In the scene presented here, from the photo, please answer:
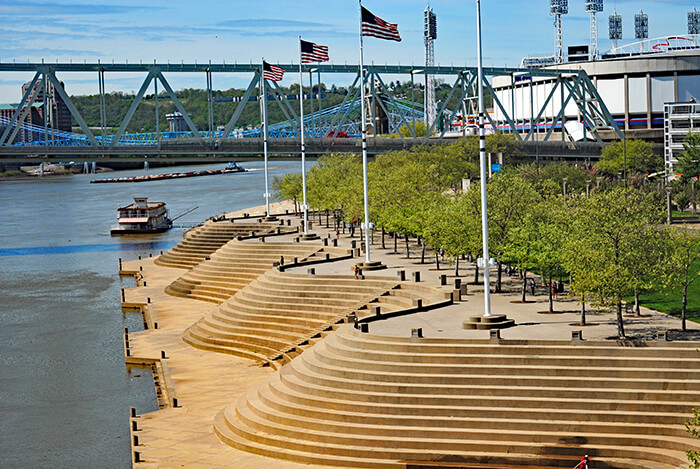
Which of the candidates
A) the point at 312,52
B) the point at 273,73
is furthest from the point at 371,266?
the point at 273,73

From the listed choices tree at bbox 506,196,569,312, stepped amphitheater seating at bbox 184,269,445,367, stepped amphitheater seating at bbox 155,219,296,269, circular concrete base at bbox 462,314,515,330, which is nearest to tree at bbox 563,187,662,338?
tree at bbox 506,196,569,312

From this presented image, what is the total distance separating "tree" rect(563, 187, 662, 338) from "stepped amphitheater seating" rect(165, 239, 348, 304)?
24.0 m

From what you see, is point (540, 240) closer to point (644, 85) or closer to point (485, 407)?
point (485, 407)

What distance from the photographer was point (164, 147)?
10488 centimetres

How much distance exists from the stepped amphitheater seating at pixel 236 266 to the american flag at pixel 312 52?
39.4 feet

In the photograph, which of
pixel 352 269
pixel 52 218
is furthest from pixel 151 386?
pixel 52 218

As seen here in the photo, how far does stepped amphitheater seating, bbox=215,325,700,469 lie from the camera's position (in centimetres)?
3130

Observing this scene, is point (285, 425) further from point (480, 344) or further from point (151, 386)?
point (151, 386)

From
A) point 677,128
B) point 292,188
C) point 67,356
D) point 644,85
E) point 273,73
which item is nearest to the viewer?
point 67,356

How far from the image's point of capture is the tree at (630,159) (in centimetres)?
12425

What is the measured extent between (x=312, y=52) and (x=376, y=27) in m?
12.4

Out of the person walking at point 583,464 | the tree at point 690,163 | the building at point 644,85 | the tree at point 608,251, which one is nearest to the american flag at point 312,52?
the tree at point 608,251

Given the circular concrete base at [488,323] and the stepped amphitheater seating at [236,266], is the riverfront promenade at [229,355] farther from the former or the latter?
the stepped amphitheater seating at [236,266]

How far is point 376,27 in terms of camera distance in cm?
5106
